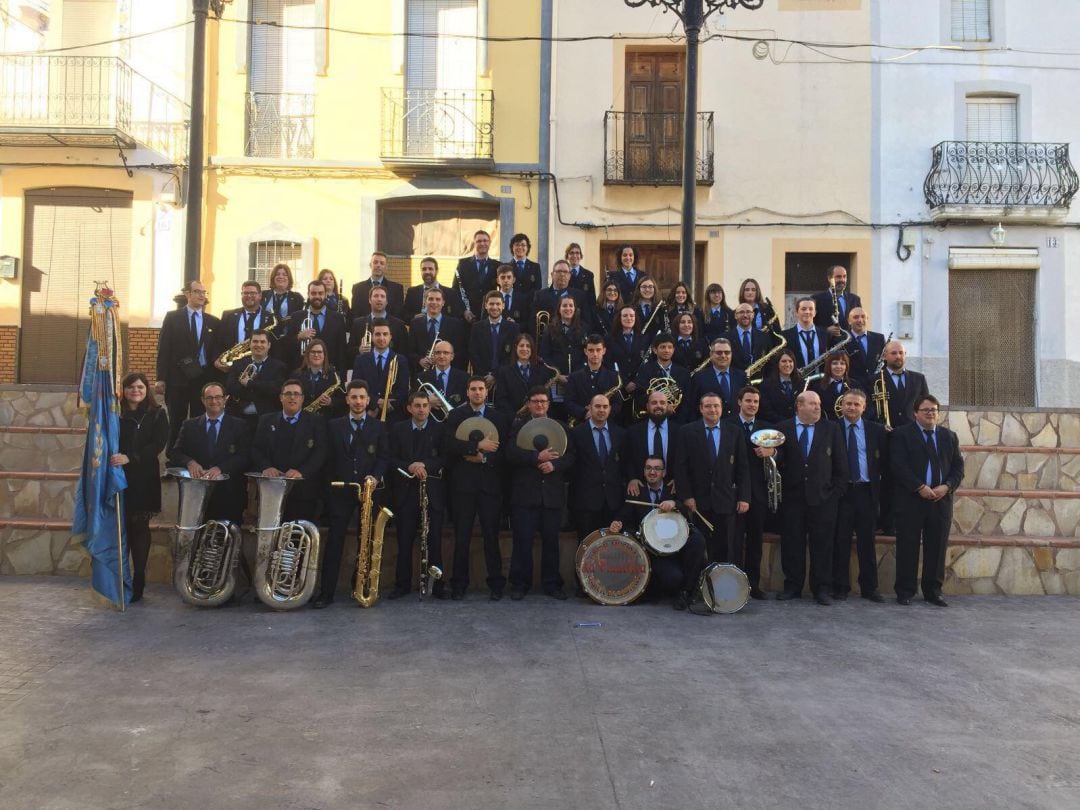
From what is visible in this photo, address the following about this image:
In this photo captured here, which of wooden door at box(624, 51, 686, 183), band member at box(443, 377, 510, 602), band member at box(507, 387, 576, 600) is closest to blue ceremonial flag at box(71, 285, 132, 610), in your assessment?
band member at box(443, 377, 510, 602)

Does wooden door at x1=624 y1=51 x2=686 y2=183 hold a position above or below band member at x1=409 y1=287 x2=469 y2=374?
above

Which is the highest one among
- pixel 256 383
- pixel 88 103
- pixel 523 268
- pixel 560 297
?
pixel 88 103

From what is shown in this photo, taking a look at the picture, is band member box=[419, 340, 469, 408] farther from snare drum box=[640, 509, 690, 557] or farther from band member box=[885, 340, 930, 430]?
band member box=[885, 340, 930, 430]

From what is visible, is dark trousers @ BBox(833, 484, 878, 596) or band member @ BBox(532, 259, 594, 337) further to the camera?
band member @ BBox(532, 259, 594, 337)

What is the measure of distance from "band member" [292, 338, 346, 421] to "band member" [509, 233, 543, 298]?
7.21 feet

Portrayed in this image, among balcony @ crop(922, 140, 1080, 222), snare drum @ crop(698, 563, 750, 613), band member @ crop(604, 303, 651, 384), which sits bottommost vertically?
snare drum @ crop(698, 563, 750, 613)

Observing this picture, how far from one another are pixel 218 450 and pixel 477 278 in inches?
129

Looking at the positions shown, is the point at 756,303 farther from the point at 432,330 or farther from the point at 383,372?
the point at 383,372

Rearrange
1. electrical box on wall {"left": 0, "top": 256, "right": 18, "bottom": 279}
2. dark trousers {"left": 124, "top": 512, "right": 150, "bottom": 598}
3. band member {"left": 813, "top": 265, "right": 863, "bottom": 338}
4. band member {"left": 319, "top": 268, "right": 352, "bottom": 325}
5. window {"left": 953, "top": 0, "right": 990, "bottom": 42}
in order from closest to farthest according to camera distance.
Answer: dark trousers {"left": 124, "top": 512, "right": 150, "bottom": 598}
band member {"left": 319, "top": 268, "right": 352, "bottom": 325}
band member {"left": 813, "top": 265, "right": 863, "bottom": 338}
electrical box on wall {"left": 0, "top": 256, "right": 18, "bottom": 279}
window {"left": 953, "top": 0, "right": 990, "bottom": 42}

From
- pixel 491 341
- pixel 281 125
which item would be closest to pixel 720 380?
pixel 491 341

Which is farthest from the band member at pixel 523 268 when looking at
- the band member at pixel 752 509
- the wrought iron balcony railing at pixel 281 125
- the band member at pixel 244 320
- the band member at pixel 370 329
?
the wrought iron balcony railing at pixel 281 125

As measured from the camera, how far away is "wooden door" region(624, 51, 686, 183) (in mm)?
15188

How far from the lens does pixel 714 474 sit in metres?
7.41

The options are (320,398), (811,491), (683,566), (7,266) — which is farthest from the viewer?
(7,266)
